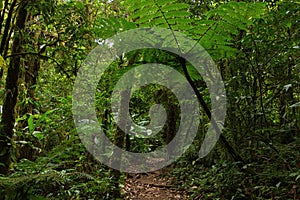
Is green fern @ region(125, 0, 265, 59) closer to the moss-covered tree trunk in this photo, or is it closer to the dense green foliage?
the dense green foliage

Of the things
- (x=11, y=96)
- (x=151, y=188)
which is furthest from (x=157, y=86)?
(x=151, y=188)

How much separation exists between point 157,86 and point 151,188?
3.16 meters

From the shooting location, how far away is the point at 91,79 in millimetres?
5629

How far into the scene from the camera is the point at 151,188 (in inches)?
248

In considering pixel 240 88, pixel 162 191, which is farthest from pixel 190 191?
pixel 240 88

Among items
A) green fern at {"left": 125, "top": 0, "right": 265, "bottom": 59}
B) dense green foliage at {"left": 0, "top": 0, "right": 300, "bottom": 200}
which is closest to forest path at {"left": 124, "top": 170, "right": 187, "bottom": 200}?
dense green foliage at {"left": 0, "top": 0, "right": 300, "bottom": 200}

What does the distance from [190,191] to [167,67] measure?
3931mm

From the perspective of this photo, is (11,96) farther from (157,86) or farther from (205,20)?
(157,86)

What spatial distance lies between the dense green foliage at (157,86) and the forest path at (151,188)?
303 millimetres

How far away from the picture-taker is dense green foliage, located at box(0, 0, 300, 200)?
1868 millimetres

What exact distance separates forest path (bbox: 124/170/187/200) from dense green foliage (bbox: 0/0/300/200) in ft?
1.00

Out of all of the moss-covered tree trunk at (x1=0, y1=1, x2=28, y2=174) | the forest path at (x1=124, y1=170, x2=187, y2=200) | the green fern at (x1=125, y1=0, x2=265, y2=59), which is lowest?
the forest path at (x1=124, y1=170, x2=187, y2=200)

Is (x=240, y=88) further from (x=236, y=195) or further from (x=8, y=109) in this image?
(x=8, y=109)

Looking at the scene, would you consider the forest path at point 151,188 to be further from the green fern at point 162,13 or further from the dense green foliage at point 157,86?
the green fern at point 162,13
